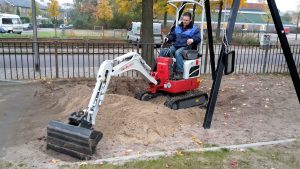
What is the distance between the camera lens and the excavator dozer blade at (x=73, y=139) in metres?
4.89

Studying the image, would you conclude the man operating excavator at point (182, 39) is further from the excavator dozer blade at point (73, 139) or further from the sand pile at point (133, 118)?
the excavator dozer blade at point (73, 139)

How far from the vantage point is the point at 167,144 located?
18.4ft

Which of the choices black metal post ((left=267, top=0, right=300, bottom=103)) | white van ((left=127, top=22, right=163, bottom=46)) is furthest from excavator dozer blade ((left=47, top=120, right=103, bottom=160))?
white van ((left=127, top=22, right=163, bottom=46))

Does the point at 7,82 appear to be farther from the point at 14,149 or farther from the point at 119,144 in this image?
the point at 119,144

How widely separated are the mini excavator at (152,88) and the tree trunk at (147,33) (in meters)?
2.99

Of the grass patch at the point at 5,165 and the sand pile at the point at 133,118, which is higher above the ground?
the sand pile at the point at 133,118

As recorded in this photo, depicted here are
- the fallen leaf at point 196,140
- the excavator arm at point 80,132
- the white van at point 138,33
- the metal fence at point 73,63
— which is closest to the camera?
the excavator arm at point 80,132

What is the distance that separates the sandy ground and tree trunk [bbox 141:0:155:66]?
1887 mm

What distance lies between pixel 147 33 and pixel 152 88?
13.9ft

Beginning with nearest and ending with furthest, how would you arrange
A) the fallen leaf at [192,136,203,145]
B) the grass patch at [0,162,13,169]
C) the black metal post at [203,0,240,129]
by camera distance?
1. the grass patch at [0,162,13,169]
2. the fallen leaf at [192,136,203,145]
3. the black metal post at [203,0,240,129]

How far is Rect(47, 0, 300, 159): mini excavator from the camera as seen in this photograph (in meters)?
4.98

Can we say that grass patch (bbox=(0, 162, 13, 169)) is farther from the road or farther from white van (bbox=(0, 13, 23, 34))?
white van (bbox=(0, 13, 23, 34))

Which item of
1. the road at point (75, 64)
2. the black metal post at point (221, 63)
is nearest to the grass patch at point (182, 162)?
the black metal post at point (221, 63)

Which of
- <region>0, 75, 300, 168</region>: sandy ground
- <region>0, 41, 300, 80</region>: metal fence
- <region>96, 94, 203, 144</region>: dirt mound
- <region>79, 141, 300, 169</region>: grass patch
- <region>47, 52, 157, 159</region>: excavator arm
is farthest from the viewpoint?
<region>0, 41, 300, 80</region>: metal fence
